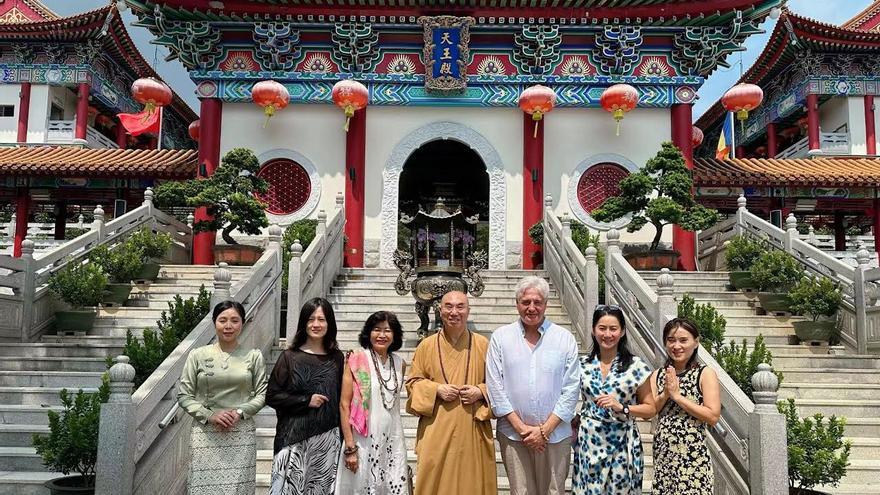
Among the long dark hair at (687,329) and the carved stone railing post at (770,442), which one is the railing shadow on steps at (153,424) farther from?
the carved stone railing post at (770,442)

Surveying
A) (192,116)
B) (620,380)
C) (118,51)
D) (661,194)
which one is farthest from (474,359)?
(192,116)

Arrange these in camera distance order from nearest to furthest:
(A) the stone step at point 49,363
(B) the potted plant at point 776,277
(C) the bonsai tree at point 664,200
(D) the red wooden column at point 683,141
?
(A) the stone step at point 49,363 < (B) the potted plant at point 776,277 < (C) the bonsai tree at point 664,200 < (D) the red wooden column at point 683,141

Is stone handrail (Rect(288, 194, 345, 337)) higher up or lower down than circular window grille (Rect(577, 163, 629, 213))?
lower down

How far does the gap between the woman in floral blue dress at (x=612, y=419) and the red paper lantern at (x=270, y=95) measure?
900cm

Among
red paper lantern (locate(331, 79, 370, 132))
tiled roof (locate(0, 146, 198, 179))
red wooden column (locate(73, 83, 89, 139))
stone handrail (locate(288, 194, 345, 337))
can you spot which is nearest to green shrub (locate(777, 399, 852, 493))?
stone handrail (locate(288, 194, 345, 337))

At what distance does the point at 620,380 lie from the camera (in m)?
3.28

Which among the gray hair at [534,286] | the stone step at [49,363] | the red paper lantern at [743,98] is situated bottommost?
the stone step at [49,363]

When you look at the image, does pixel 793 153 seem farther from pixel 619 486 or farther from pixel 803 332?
pixel 619 486

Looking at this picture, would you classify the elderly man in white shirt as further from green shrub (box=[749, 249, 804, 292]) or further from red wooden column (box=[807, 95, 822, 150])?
red wooden column (box=[807, 95, 822, 150])

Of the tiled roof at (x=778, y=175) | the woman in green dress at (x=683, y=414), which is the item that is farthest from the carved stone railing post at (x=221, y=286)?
the tiled roof at (x=778, y=175)

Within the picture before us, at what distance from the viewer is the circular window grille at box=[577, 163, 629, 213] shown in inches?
470

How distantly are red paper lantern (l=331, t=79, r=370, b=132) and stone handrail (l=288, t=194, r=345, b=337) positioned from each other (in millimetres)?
1816

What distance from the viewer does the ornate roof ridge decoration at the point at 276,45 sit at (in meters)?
11.7

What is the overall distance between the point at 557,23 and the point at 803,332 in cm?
653
